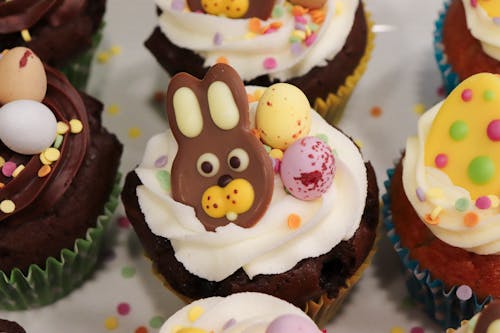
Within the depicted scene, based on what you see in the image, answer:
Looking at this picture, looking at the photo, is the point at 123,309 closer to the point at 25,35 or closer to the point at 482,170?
the point at 25,35

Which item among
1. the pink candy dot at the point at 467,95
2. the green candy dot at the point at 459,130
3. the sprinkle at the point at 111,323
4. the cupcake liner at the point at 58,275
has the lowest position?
the sprinkle at the point at 111,323

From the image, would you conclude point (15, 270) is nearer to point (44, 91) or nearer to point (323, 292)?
point (44, 91)

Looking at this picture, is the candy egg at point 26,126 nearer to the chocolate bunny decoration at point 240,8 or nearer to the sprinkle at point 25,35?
the sprinkle at point 25,35

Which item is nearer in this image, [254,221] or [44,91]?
[254,221]

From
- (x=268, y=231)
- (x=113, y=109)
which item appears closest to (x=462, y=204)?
(x=268, y=231)

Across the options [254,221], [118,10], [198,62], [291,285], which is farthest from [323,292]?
[118,10]

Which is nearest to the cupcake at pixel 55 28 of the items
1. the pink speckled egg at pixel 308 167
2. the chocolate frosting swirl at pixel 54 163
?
the chocolate frosting swirl at pixel 54 163
